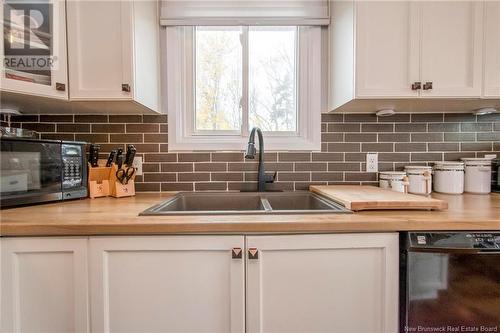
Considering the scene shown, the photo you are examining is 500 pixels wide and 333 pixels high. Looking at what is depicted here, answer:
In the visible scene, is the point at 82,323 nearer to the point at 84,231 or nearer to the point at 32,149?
the point at 84,231

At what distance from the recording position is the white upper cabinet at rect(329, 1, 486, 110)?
1257mm

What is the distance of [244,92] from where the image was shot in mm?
1691

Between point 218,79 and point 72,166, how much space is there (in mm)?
998

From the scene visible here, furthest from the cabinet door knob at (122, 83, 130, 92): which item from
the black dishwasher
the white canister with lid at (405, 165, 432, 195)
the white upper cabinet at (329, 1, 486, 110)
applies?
the white canister with lid at (405, 165, 432, 195)

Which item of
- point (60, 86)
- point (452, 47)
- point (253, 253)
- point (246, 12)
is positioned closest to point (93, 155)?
point (60, 86)

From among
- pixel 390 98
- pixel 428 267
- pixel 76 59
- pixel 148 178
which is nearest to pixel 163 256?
pixel 148 178

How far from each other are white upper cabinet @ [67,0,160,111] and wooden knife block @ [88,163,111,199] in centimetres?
40

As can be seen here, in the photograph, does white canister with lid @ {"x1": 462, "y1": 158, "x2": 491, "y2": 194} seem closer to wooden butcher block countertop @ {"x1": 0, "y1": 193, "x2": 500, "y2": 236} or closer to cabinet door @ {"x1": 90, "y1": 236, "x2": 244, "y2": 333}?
wooden butcher block countertop @ {"x1": 0, "y1": 193, "x2": 500, "y2": 236}

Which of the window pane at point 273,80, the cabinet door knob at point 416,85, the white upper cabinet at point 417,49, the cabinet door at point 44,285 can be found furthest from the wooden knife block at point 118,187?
the cabinet door knob at point 416,85

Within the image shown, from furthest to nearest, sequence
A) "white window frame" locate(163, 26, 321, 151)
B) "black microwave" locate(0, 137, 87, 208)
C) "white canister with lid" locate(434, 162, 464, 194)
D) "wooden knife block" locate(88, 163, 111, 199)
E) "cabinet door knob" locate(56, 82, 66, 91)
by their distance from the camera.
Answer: "white window frame" locate(163, 26, 321, 151) → "white canister with lid" locate(434, 162, 464, 194) → "wooden knife block" locate(88, 163, 111, 199) → "cabinet door knob" locate(56, 82, 66, 91) → "black microwave" locate(0, 137, 87, 208)

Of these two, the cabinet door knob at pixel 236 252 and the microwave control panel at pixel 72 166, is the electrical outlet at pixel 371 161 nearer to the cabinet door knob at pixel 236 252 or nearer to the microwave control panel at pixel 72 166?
the cabinet door knob at pixel 236 252

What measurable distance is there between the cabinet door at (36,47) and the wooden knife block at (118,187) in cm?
45

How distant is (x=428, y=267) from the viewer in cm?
89

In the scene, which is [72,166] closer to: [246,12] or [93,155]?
[93,155]
